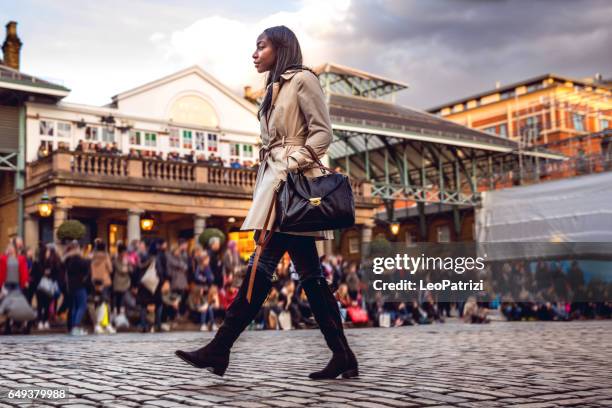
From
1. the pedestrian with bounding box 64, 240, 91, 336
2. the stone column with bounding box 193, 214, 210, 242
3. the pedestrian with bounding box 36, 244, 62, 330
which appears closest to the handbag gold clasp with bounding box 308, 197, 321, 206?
the pedestrian with bounding box 64, 240, 91, 336

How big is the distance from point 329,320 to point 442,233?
45683 mm

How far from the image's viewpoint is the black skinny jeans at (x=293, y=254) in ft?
17.7

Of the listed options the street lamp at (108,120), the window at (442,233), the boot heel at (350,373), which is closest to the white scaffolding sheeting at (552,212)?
the window at (442,233)

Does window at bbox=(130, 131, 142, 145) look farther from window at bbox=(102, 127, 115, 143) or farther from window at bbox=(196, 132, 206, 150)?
window at bbox=(196, 132, 206, 150)

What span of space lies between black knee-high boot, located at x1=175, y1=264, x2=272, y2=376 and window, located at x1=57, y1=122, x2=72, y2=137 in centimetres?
2762

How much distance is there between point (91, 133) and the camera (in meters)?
31.9

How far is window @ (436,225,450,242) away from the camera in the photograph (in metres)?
50.1

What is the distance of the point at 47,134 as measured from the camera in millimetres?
31031

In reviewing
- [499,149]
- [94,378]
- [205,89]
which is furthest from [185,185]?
[94,378]

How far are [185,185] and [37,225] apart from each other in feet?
18.9

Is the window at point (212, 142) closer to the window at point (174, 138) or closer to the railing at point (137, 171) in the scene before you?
the window at point (174, 138)

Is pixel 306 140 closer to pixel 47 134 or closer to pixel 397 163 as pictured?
pixel 47 134

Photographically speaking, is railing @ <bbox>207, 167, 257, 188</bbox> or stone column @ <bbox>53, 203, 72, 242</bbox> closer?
stone column @ <bbox>53, 203, 72, 242</bbox>

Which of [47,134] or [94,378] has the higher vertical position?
[47,134]
